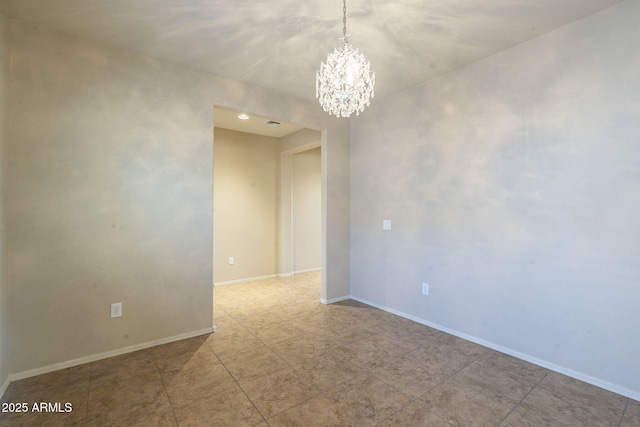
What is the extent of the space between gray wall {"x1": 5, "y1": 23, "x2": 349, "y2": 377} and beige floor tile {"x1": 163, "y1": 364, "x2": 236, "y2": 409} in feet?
2.36

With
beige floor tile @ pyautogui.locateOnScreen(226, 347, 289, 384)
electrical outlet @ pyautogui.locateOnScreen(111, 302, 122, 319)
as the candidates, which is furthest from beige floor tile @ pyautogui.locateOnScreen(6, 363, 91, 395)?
beige floor tile @ pyautogui.locateOnScreen(226, 347, 289, 384)

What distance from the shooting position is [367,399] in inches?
76.7

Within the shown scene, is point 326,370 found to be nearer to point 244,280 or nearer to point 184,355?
point 184,355

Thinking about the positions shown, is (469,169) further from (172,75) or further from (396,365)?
(172,75)

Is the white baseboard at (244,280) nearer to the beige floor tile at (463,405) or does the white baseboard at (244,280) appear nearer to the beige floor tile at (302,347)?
the beige floor tile at (302,347)

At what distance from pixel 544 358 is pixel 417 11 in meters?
2.93

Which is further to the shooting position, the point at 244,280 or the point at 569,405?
the point at 244,280

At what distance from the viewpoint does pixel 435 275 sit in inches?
125

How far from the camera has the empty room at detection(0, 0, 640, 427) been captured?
198 centimetres

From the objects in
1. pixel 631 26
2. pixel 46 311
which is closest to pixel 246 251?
pixel 46 311

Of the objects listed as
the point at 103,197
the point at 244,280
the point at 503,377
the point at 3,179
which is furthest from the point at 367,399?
the point at 244,280

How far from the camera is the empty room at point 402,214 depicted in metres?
1.98

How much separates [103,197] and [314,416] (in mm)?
2440

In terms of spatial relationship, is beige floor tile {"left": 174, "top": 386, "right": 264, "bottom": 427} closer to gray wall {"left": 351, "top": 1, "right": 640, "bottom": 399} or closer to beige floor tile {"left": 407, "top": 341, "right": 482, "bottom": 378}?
beige floor tile {"left": 407, "top": 341, "right": 482, "bottom": 378}
